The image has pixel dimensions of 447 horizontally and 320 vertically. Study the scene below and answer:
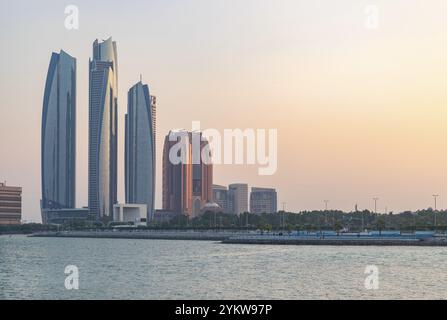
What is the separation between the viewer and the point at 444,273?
2415 inches

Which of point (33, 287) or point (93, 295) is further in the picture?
point (33, 287)

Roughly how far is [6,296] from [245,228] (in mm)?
150529

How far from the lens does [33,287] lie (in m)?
51.2

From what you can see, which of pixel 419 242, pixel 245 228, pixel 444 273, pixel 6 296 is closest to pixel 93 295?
pixel 6 296
